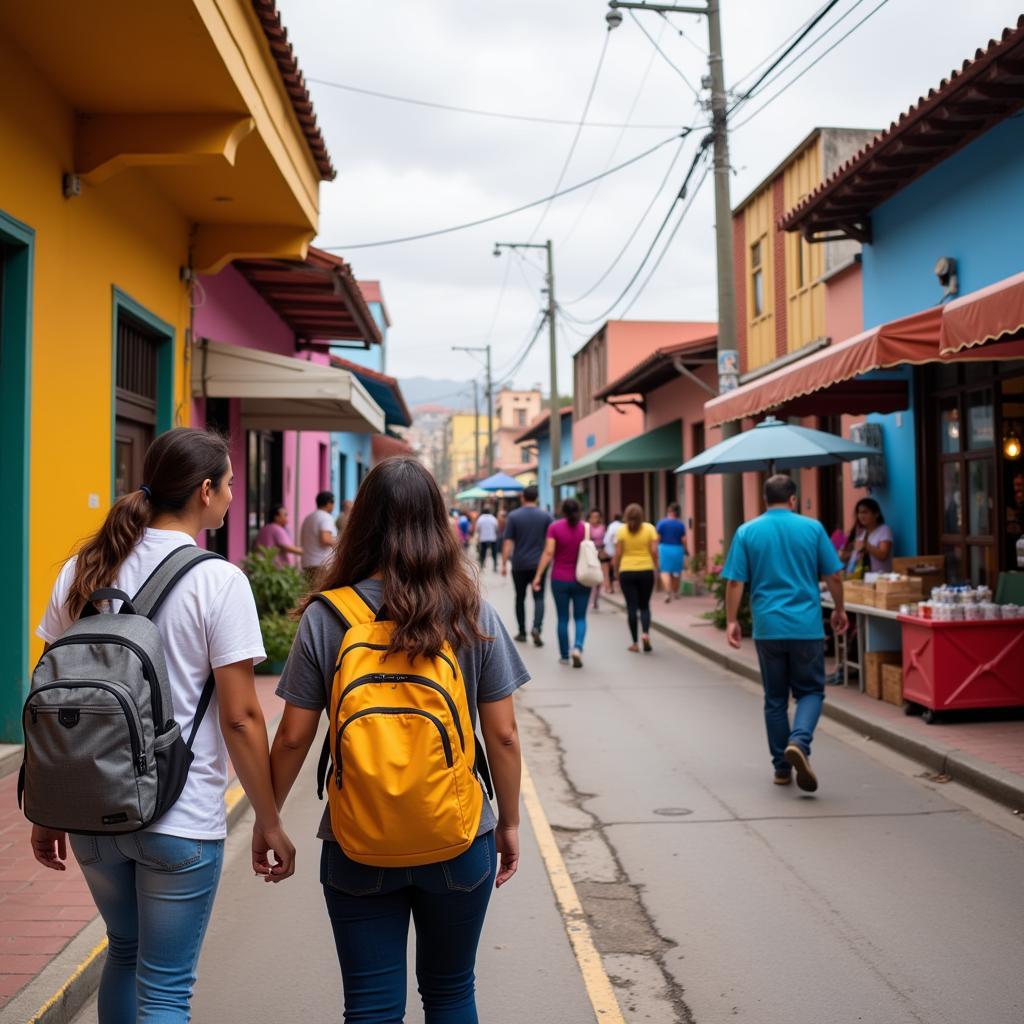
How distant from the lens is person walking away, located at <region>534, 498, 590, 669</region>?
39.5 feet

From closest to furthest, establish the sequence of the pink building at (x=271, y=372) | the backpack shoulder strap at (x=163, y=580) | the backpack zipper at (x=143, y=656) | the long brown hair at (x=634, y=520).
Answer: the backpack zipper at (x=143, y=656), the backpack shoulder strap at (x=163, y=580), the pink building at (x=271, y=372), the long brown hair at (x=634, y=520)

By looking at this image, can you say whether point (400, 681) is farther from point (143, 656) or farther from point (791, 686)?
point (791, 686)

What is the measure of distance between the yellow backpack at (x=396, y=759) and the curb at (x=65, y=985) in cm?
124

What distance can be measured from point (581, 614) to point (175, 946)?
976 cm

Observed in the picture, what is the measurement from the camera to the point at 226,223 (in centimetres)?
1070

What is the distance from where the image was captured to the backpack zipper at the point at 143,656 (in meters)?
2.40

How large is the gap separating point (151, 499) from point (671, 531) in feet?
53.6

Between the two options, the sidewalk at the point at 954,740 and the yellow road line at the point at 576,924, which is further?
the sidewalk at the point at 954,740

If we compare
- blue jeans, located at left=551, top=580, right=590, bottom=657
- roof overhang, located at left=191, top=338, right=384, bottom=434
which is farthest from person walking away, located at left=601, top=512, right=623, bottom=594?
roof overhang, located at left=191, top=338, right=384, bottom=434

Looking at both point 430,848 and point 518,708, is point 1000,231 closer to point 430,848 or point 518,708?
point 518,708

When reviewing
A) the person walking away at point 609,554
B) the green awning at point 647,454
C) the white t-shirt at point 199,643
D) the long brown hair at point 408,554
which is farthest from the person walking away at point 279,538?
the green awning at point 647,454

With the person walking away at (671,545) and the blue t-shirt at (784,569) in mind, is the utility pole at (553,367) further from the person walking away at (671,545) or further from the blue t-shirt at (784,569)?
the blue t-shirt at (784,569)

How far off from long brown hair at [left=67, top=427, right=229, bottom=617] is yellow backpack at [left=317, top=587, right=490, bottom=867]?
65 cm

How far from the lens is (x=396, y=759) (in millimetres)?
2295
